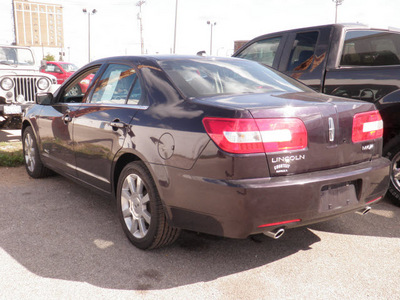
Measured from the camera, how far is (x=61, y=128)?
4398 millimetres

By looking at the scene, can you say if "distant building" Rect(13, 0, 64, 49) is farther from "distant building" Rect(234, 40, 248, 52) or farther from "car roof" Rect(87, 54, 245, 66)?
"car roof" Rect(87, 54, 245, 66)

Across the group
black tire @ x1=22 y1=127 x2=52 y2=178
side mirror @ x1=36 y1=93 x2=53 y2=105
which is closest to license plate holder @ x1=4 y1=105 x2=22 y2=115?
black tire @ x1=22 y1=127 x2=52 y2=178

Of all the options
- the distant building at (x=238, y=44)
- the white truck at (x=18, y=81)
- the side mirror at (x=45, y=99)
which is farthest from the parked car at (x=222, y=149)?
the distant building at (x=238, y=44)

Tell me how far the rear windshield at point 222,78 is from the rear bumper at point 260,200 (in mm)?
727

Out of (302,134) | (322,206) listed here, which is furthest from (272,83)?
(322,206)

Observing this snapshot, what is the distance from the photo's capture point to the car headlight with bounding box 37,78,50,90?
938cm

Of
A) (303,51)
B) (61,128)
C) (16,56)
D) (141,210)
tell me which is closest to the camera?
(141,210)

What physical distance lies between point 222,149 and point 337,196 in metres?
0.91

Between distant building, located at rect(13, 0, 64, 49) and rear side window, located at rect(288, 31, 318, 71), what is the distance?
518 feet

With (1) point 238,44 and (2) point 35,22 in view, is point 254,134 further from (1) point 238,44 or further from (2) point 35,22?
(2) point 35,22

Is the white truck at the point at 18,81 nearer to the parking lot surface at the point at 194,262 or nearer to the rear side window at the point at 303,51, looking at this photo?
the parking lot surface at the point at 194,262

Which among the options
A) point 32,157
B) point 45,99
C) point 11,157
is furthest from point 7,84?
point 45,99

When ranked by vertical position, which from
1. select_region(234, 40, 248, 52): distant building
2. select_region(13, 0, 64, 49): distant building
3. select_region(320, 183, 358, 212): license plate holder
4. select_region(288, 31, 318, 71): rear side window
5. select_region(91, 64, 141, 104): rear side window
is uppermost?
select_region(13, 0, 64, 49): distant building

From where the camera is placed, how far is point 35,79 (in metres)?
9.35
